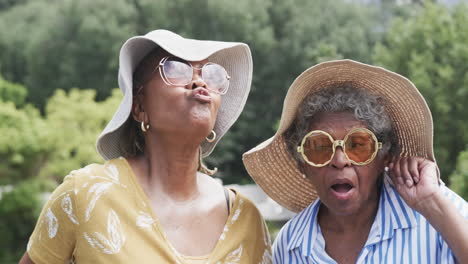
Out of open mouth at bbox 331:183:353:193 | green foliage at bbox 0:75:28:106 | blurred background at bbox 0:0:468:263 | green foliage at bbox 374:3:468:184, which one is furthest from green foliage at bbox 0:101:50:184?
open mouth at bbox 331:183:353:193

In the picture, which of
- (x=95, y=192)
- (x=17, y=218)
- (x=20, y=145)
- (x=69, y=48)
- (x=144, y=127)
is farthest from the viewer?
(x=69, y=48)

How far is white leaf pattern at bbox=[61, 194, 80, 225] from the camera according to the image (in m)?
2.53

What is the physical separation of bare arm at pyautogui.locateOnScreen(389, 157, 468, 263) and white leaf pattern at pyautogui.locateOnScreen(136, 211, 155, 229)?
2.98 feet

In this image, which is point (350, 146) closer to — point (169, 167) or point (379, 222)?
point (379, 222)

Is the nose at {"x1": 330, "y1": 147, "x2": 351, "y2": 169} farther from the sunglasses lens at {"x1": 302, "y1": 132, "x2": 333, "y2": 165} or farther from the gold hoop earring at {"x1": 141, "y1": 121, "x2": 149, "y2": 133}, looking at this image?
the gold hoop earring at {"x1": 141, "y1": 121, "x2": 149, "y2": 133}

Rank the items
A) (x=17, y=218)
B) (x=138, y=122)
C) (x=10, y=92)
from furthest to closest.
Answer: (x=10, y=92), (x=17, y=218), (x=138, y=122)

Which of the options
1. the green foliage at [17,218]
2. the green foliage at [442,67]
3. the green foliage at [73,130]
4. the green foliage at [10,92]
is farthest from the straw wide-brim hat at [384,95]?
the green foliage at [10,92]

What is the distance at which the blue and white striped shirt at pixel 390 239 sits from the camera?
245 centimetres

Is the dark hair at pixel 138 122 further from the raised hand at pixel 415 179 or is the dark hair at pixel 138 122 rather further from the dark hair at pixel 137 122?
the raised hand at pixel 415 179

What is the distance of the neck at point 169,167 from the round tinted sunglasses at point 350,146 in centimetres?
45

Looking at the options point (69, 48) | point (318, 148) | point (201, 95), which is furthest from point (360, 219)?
point (69, 48)

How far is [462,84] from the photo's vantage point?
44.7 ft

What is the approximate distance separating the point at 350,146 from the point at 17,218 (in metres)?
12.9

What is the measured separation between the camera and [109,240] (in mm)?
2490
